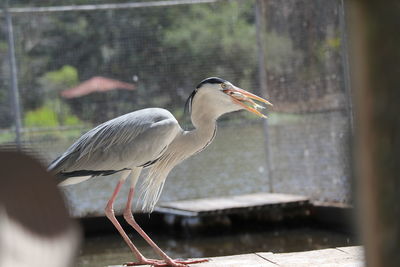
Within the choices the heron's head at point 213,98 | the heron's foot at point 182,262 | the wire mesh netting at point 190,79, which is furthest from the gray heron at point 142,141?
the wire mesh netting at point 190,79

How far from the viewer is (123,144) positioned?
4906 mm

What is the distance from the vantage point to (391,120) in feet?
2.93

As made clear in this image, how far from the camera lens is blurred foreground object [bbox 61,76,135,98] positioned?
7.94 metres

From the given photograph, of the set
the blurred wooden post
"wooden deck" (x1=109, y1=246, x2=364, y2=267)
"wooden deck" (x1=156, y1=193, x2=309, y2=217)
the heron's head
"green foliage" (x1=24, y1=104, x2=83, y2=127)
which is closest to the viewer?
the blurred wooden post

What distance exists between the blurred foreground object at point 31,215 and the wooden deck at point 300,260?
3.10 meters

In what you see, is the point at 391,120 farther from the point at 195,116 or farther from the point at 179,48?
the point at 179,48

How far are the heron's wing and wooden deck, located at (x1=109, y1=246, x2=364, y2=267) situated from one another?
91 centimetres

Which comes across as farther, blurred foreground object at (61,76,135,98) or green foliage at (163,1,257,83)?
green foliage at (163,1,257,83)

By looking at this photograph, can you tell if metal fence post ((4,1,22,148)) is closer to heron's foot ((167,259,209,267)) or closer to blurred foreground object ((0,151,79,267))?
heron's foot ((167,259,209,267))

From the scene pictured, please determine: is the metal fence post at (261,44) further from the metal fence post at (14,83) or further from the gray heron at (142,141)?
the gray heron at (142,141)

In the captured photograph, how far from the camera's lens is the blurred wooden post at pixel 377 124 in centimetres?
89

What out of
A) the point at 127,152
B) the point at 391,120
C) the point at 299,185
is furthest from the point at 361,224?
the point at 299,185

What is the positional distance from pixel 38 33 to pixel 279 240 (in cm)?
363

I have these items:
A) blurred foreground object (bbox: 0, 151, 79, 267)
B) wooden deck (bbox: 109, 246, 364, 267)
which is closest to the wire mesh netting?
wooden deck (bbox: 109, 246, 364, 267)
